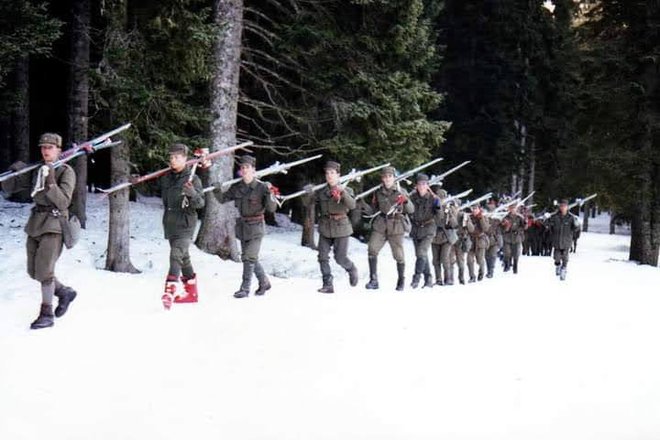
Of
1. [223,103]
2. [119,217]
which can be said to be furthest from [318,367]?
[223,103]

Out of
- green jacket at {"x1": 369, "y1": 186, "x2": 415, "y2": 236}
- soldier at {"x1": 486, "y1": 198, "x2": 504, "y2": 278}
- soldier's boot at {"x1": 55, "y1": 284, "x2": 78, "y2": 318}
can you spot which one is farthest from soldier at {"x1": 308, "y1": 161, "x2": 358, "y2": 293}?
soldier at {"x1": 486, "y1": 198, "x2": 504, "y2": 278}

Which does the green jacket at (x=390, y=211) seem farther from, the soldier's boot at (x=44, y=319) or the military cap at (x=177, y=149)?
the soldier's boot at (x=44, y=319)

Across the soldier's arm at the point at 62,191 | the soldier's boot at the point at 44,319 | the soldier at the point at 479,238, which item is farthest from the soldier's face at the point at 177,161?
the soldier at the point at 479,238

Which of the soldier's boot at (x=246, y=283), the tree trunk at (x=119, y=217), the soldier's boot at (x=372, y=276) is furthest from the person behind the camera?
the tree trunk at (x=119, y=217)

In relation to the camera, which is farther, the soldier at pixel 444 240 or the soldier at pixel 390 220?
the soldier at pixel 444 240

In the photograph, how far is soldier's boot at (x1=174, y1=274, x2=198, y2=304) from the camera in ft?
29.0

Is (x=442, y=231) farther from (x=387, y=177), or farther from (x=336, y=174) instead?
(x=336, y=174)

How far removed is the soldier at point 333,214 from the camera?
10.5 metres

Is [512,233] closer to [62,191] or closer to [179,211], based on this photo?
[179,211]

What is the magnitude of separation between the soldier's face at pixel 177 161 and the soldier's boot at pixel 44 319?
95.9 inches

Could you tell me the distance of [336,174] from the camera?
10562 millimetres

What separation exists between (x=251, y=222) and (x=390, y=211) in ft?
10.2

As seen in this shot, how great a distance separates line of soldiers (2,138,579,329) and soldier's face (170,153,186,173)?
13mm

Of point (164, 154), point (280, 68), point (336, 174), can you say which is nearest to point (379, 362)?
point (336, 174)
